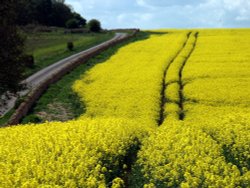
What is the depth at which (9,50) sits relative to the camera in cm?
2966

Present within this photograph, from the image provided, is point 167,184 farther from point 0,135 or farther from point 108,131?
point 0,135

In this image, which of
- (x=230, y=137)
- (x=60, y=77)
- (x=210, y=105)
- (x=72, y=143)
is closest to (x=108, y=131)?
(x=72, y=143)

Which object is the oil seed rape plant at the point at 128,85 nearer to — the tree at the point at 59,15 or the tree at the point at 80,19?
the tree at the point at 59,15

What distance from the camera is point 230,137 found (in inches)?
774

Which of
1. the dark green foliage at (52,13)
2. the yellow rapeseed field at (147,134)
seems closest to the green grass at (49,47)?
the yellow rapeseed field at (147,134)

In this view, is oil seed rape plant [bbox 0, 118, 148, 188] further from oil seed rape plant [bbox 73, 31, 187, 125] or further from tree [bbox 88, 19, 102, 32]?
tree [bbox 88, 19, 102, 32]

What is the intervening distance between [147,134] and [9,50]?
1169 cm

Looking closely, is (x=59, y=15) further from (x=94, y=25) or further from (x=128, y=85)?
(x=128, y=85)

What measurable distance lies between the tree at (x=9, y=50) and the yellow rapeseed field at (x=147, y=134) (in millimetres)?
4432

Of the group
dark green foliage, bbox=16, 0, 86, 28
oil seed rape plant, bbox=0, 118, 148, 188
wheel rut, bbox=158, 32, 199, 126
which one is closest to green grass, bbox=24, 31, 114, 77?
wheel rut, bbox=158, 32, 199, 126

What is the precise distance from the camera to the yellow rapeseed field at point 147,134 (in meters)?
13.3

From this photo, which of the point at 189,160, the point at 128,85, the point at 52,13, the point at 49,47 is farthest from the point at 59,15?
the point at 189,160

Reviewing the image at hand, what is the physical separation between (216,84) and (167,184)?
2144cm

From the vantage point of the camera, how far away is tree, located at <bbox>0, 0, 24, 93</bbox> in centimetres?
2928
